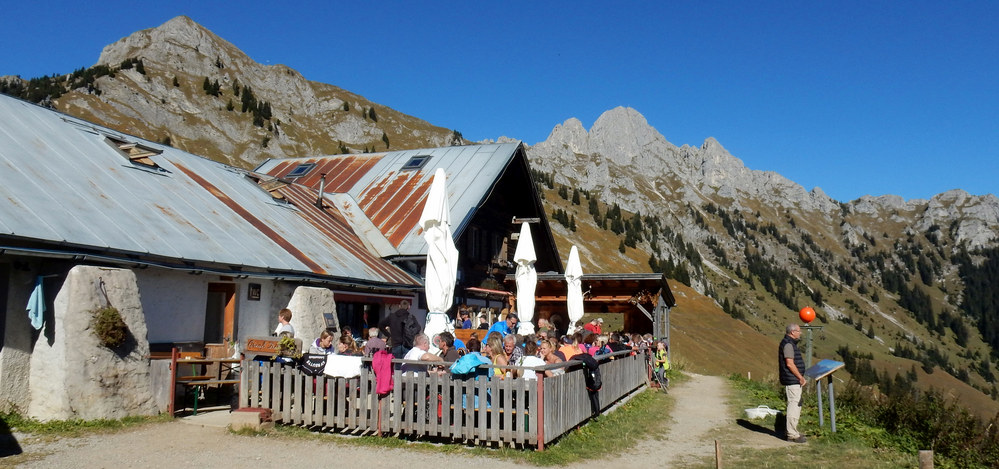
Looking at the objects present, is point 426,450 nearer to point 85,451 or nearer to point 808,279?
point 85,451

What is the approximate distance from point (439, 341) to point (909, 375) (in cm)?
11119

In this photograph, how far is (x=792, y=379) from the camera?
10375 millimetres

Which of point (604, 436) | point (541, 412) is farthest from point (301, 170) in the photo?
point (541, 412)

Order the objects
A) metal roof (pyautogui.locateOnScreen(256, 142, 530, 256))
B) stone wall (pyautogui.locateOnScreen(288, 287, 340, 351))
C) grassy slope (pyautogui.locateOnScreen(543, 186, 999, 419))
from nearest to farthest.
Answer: stone wall (pyautogui.locateOnScreen(288, 287, 340, 351))
metal roof (pyautogui.locateOnScreen(256, 142, 530, 256))
grassy slope (pyautogui.locateOnScreen(543, 186, 999, 419))

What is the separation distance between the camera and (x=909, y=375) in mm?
102375

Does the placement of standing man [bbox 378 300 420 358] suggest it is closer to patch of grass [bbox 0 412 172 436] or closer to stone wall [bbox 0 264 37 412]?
patch of grass [bbox 0 412 172 436]

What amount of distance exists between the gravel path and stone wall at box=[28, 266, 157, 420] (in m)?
0.65

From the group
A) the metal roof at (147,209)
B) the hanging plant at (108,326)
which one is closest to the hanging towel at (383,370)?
the hanging plant at (108,326)

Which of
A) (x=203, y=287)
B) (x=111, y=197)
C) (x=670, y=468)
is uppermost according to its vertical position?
(x=111, y=197)

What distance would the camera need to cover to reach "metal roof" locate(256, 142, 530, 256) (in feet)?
68.2

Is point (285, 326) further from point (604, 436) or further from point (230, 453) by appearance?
point (604, 436)

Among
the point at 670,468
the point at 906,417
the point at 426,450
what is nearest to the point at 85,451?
the point at 426,450

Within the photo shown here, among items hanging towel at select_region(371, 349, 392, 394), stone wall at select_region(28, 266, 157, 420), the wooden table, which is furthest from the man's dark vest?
stone wall at select_region(28, 266, 157, 420)

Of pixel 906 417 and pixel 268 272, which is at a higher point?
pixel 268 272
